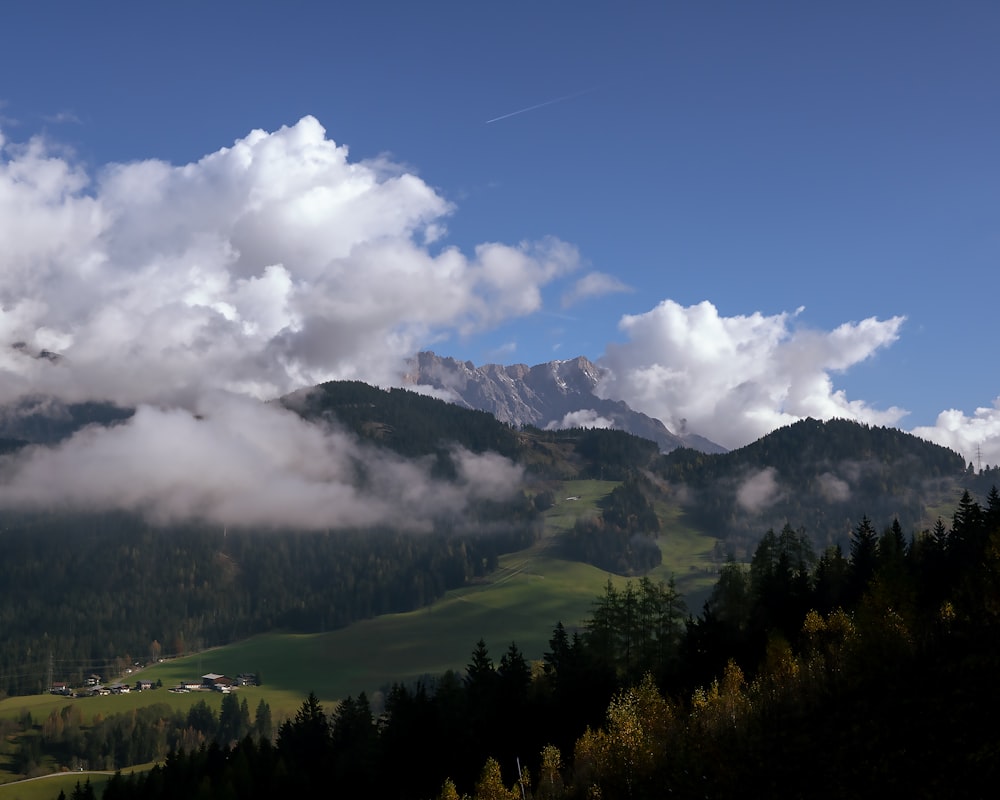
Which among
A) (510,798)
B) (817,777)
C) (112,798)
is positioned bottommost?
(112,798)

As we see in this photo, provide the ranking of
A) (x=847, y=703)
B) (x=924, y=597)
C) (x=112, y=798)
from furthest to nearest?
(x=112, y=798) < (x=924, y=597) < (x=847, y=703)

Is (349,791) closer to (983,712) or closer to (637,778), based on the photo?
(637,778)

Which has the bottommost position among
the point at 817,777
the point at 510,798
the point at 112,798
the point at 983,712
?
the point at 112,798

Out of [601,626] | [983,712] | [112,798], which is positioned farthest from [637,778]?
[112,798]

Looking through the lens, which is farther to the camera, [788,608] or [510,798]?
[788,608]

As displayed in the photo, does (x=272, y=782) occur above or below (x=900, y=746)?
below

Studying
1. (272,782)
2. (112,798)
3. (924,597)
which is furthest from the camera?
(112,798)

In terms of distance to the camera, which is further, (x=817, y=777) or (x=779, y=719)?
(x=779, y=719)

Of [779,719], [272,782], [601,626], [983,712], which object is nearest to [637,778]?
[779,719]

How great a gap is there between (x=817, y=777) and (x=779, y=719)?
278 inches

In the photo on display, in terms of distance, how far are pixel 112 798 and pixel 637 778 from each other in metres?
93.6

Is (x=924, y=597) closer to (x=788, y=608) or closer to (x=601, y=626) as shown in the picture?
(x=788, y=608)

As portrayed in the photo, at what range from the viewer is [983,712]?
141ft

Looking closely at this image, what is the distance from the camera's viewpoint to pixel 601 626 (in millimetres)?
97250
